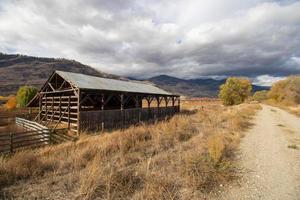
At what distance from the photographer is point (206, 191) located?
5.02 metres

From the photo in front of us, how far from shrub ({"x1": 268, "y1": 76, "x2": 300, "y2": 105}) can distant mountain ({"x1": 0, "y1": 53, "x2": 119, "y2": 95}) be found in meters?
109

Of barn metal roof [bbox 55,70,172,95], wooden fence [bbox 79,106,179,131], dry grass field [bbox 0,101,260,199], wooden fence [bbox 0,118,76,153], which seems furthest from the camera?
barn metal roof [bbox 55,70,172,95]

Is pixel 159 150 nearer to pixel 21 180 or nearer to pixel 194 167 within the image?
pixel 194 167

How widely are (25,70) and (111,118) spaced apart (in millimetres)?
161605

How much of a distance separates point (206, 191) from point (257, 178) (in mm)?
1941

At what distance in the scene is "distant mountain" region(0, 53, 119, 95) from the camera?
110 m

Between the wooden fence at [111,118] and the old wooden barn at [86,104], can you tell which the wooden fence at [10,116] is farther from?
the wooden fence at [111,118]

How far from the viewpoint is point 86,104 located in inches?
903

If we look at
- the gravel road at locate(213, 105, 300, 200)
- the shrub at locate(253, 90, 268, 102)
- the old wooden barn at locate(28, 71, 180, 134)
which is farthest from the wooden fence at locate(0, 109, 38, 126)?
the shrub at locate(253, 90, 268, 102)

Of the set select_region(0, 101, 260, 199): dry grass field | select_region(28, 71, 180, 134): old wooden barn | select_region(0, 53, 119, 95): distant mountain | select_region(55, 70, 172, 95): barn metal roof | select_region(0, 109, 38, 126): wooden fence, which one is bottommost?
select_region(0, 109, 38, 126): wooden fence

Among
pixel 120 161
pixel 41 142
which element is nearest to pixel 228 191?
pixel 120 161

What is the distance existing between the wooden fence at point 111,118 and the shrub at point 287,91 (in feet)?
180

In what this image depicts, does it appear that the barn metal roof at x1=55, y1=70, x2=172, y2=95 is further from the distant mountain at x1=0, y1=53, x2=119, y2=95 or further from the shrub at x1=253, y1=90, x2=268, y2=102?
the shrub at x1=253, y1=90, x2=268, y2=102

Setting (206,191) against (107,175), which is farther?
(107,175)
